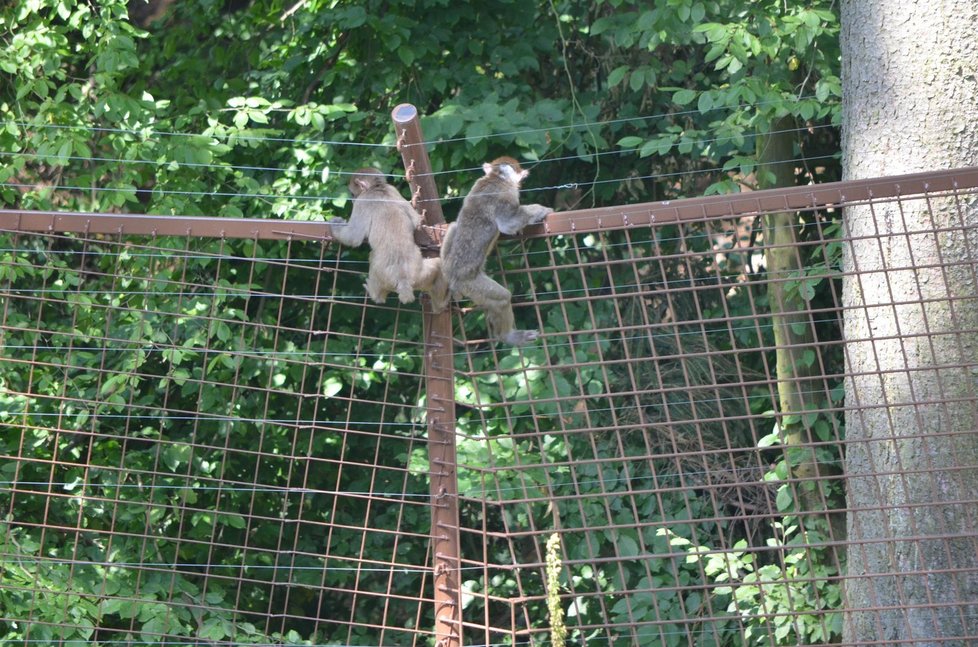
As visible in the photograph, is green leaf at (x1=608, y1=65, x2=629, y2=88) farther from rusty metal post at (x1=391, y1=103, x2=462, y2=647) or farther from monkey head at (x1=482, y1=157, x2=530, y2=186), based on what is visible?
rusty metal post at (x1=391, y1=103, x2=462, y2=647)

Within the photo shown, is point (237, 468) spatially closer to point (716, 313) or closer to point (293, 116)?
point (293, 116)

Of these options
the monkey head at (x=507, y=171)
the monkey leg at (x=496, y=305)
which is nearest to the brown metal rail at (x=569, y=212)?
the monkey leg at (x=496, y=305)

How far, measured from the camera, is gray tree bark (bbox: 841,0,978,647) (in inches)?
173

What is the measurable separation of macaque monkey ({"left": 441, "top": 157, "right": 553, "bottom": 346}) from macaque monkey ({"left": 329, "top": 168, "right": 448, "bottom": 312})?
7 centimetres

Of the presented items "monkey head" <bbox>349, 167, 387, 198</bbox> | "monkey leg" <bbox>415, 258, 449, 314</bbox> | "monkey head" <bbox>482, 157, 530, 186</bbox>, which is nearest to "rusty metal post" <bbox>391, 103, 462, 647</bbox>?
"monkey leg" <bbox>415, 258, 449, 314</bbox>

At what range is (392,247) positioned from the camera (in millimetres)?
4438

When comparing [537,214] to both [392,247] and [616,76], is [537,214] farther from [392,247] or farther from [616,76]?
[616,76]

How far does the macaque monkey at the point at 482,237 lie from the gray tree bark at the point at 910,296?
1384 mm

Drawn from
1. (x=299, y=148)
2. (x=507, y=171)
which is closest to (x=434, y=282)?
(x=507, y=171)

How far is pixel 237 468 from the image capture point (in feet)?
21.7

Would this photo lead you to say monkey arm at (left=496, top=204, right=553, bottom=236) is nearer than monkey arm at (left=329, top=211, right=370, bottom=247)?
Yes

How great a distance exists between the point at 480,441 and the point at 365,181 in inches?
51.1

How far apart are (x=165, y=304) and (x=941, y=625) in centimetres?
420

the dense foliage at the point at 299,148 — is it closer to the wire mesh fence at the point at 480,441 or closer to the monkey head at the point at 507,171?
the wire mesh fence at the point at 480,441
